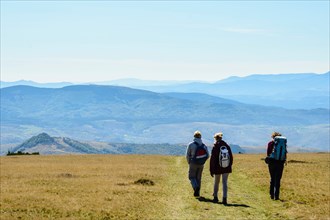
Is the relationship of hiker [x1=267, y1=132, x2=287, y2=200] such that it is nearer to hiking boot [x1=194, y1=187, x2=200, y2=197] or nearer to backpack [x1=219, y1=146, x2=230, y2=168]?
backpack [x1=219, y1=146, x2=230, y2=168]

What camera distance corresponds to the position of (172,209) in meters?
21.3

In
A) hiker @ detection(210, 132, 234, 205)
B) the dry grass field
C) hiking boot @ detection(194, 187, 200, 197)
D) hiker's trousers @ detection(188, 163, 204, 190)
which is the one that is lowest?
the dry grass field

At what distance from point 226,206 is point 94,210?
6143 millimetres

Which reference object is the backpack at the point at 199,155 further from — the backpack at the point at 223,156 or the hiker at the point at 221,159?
the backpack at the point at 223,156

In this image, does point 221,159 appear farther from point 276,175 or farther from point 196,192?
point 276,175

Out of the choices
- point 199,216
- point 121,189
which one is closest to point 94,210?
point 199,216

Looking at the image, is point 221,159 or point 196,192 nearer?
point 221,159

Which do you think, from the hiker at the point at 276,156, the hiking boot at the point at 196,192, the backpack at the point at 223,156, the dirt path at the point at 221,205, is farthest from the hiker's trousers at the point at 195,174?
the hiker at the point at 276,156

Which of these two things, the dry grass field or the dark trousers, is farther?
the dark trousers

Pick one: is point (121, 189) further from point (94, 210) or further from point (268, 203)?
point (268, 203)

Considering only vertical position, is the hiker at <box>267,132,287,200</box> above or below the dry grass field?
above

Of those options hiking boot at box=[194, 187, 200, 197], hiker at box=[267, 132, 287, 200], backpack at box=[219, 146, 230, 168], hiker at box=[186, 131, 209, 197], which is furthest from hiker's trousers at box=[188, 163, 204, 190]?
hiker at box=[267, 132, 287, 200]

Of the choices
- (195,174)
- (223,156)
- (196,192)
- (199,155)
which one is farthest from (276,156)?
(196,192)

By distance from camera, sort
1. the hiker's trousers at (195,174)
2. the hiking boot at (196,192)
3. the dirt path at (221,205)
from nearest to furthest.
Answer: the dirt path at (221,205) < the hiker's trousers at (195,174) < the hiking boot at (196,192)
